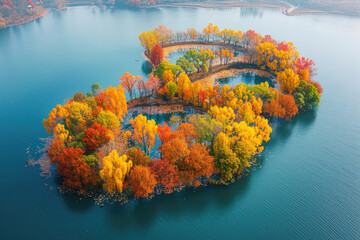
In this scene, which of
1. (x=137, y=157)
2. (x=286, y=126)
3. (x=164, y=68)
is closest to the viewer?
(x=137, y=157)

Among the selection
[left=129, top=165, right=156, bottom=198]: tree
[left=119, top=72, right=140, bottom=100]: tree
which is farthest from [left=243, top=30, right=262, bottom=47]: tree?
[left=129, top=165, right=156, bottom=198]: tree

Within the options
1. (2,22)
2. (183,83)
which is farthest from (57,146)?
(2,22)

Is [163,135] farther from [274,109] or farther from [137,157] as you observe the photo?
[274,109]

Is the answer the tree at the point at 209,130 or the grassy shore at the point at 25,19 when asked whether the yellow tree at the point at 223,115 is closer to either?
the tree at the point at 209,130

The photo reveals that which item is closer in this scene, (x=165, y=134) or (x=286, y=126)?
(x=165, y=134)

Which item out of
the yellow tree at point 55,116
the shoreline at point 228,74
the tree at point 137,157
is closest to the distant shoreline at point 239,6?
the shoreline at point 228,74

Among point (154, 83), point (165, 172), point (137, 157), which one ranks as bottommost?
point (165, 172)

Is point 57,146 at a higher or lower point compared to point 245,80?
higher
